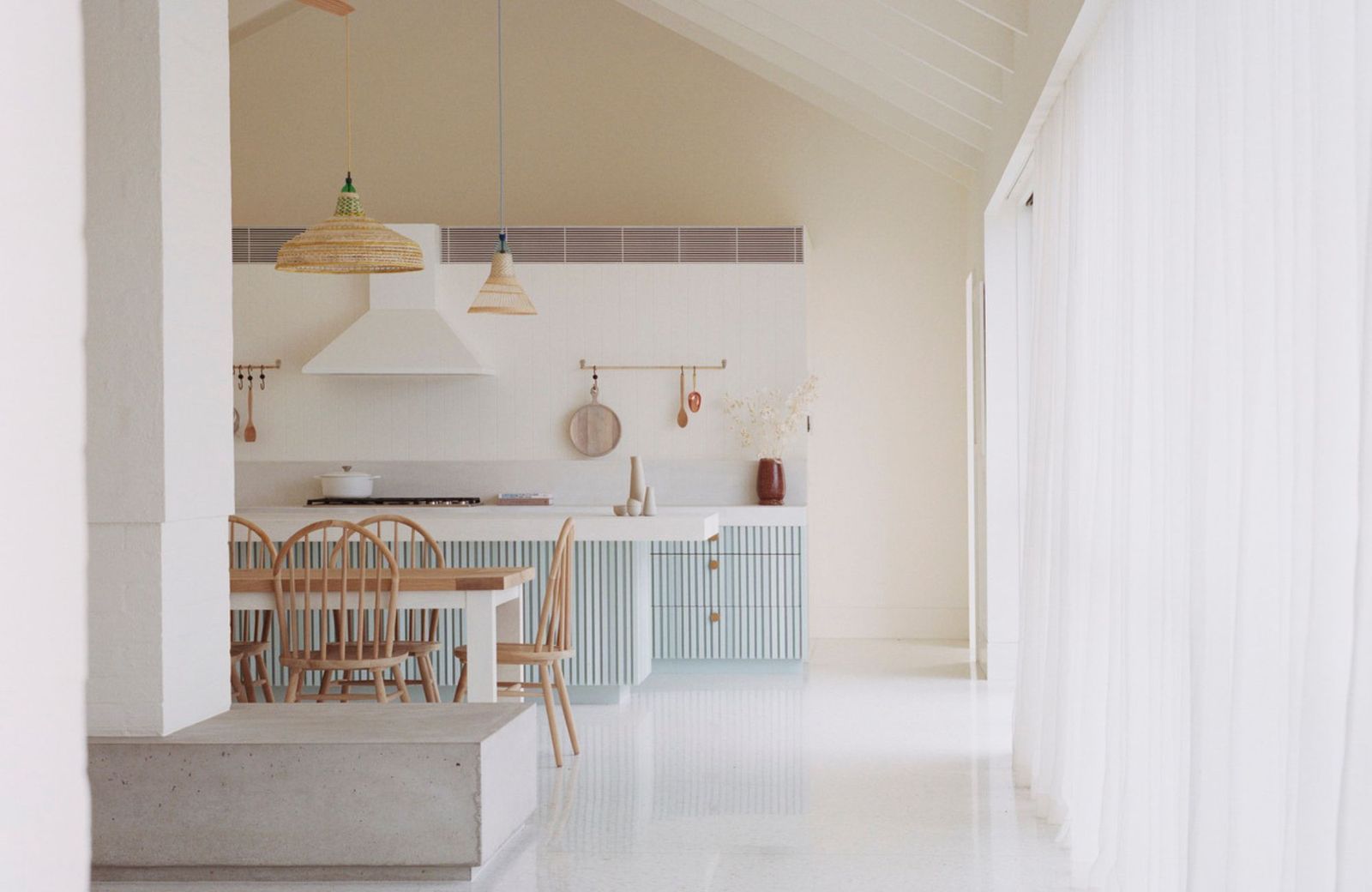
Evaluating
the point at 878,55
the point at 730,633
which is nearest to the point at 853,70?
the point at 878,55

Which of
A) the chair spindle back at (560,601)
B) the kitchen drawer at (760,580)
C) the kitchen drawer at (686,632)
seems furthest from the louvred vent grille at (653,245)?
the chair spindle back at (560,601)

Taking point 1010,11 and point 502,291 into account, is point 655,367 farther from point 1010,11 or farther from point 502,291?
point 1010,11

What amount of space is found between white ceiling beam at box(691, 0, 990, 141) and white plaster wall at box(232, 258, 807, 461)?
1.37 meters

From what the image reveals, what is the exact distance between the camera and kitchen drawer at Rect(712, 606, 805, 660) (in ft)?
23.6

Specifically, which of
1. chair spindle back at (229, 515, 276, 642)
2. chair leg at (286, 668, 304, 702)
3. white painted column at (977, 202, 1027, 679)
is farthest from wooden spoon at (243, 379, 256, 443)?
white painted column at (977, 202, 1027, 679)

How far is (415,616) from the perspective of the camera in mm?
5816

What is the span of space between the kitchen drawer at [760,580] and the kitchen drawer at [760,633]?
42mm

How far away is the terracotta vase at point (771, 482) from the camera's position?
7.62 metres

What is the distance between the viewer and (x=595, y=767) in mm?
4953

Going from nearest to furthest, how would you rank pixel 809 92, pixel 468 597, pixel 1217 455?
pixel 1217 455 < pixel 468 597 < pixel 809 92

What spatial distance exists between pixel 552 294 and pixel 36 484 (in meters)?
6.89

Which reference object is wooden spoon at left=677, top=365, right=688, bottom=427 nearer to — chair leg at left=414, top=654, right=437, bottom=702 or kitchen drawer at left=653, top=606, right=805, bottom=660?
kitchen drawer at left=653, top=606, right=805, bottom=660

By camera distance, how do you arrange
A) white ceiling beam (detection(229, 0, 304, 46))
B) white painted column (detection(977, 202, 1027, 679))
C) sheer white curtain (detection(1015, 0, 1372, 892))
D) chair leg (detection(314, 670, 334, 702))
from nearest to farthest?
1. sheer white curtain (detection(1015, 0, 1372, 892))
2. chair leg (detection(314, 670, 334, 702))
3. white painted column (detection(977, 202, 1027, 679))
4. white ceiling beam (detection(229, 0, 304, 46))

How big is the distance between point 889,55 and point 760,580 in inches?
110
